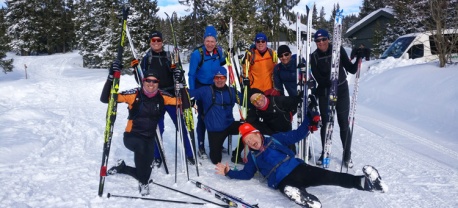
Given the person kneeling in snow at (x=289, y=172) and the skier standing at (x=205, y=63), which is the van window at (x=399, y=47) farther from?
the person kneeling in snow at (x=289, y=172)

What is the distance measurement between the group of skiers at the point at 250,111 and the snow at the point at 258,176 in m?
0.27

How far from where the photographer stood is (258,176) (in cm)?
468

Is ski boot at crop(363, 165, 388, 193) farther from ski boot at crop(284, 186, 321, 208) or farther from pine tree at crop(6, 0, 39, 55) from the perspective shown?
pine tree at crop(6, 0, 39, 55)

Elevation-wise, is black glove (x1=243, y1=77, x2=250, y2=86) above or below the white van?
below

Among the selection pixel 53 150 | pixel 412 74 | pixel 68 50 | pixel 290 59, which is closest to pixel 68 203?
pixel 53 150

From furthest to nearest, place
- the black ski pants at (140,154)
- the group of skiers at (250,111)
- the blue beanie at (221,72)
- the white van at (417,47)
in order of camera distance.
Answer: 1. the white van at (417,47)
2. the blue beanie at (221,72)
3. the black ski pants at (140,154)
4. the group of skiers at (250,111)

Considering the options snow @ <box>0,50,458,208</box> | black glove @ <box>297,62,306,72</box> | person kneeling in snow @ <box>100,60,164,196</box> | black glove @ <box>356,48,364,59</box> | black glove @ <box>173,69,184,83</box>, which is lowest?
snow @ <box>0,50,458,208</box>

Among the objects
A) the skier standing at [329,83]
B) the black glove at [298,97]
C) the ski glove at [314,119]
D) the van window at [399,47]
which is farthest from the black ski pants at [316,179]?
the van window at [399,47]

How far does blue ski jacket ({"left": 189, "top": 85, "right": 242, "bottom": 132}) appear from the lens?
5281mm

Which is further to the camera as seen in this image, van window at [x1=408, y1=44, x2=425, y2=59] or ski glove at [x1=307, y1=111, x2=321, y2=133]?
van window at [x1=408, y1=44, x2=425, y2=59]

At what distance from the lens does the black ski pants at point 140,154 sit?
4.18m

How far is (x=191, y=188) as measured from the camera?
420 centimetres

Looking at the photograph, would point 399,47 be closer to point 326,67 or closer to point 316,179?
point 326,67

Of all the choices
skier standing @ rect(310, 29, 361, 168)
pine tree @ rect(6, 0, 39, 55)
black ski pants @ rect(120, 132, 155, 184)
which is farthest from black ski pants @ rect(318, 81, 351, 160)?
pine tree @ rect(6, 0, 39, 55)
